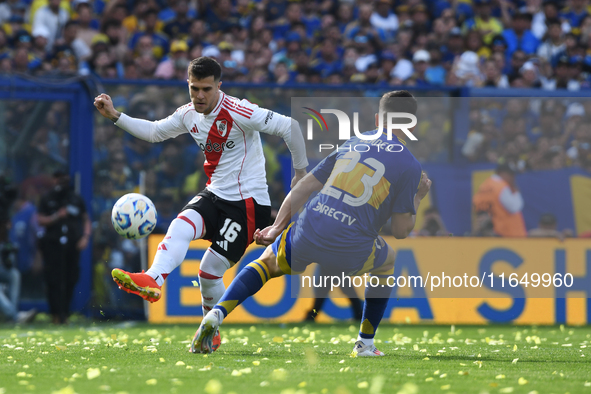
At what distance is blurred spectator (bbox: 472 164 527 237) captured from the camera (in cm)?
1107

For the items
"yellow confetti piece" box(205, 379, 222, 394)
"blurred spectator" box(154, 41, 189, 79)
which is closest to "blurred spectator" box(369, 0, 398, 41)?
"blurred spectator" box(154, 41, 189, 79)

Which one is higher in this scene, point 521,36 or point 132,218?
point 521,36

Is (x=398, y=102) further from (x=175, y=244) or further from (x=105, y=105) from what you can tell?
(x=105, y=105)

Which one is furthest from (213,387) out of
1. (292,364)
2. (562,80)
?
(562,80)

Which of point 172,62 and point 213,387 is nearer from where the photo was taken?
point 213,387

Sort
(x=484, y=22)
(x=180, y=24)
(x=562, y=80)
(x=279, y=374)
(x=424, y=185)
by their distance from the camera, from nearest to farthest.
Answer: (x=279, y=374), (x=424, y=185), (x=562, y=80), (x=180, y=24), (x=484, y=22)

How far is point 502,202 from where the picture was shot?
11125mm

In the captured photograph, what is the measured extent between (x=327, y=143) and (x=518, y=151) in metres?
2.86

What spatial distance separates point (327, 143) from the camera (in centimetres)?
1120

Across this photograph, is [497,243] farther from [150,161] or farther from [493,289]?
[150,161]

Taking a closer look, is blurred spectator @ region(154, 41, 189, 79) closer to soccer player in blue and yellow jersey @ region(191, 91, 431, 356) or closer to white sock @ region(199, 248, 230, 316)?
white sock @ region(199, 248, 230, 316)

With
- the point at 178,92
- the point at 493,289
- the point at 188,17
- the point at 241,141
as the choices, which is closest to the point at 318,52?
the point at 188,17

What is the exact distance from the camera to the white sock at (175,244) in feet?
19.3

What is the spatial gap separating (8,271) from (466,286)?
660 cm
